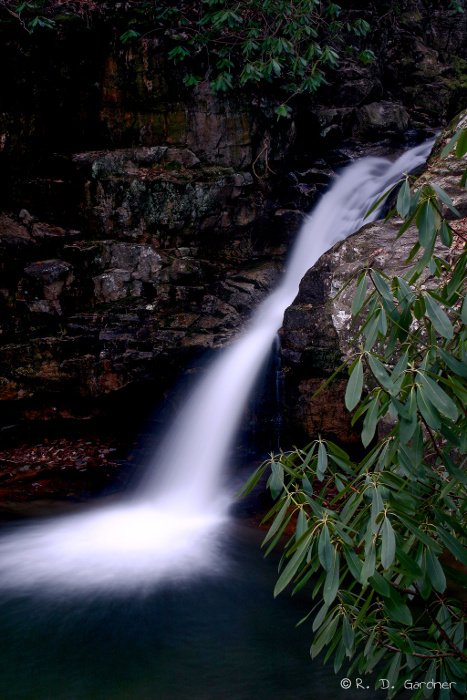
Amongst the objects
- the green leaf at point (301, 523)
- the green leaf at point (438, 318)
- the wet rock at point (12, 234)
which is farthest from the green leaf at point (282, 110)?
the green leaf at point (301, 523)

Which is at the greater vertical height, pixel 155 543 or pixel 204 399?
pixel 204 399

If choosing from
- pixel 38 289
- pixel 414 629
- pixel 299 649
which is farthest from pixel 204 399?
pixel 414 629

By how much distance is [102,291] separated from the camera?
645 centimetres

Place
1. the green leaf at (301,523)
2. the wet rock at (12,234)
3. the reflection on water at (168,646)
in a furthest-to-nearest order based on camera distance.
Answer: the wet rock at (12,234)
the reflection on water at (168,646)
the green leaf at (301,523)

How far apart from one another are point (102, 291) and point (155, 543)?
3.24 m

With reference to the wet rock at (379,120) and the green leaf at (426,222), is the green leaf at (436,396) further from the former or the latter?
the wet rock at (379,120)

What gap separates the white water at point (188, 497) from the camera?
405 cm

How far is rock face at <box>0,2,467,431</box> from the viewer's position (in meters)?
6.21

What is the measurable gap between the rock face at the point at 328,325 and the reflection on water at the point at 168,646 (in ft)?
5.52

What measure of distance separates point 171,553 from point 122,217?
4.22 m

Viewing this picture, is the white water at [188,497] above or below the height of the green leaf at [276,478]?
below

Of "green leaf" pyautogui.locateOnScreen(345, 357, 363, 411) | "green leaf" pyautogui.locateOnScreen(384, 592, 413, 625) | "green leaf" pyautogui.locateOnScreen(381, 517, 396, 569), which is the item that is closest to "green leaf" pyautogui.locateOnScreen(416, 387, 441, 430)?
"green leaf" pyautogui.locateOnScreen(345, 357, 363, 411)

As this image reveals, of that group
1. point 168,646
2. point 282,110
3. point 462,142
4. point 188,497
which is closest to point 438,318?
point 462,142

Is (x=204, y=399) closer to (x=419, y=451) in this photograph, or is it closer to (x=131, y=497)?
(x=131, y=497)
